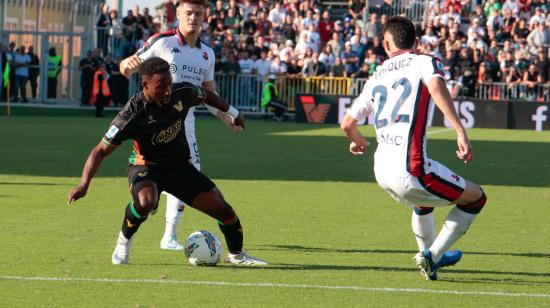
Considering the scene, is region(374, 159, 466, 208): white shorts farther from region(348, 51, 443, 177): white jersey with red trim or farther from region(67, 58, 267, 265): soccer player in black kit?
region(67, 58, 267, 265): soccer player in black kit

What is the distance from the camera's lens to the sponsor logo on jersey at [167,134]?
9016 mm

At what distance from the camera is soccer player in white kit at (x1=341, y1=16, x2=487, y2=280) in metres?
8.25

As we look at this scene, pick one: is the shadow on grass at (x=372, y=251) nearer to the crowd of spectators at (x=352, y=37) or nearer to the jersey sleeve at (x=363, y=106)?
the jersey sleeve at (x=363, y=106)

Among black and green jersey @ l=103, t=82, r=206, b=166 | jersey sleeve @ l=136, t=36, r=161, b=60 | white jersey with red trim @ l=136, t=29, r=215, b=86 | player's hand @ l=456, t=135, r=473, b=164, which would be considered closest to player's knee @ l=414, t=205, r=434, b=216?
player's hand @ l=456, t=135, r=473, b=164

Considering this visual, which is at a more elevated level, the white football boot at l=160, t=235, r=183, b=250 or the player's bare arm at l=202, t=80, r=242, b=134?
the player's bare arm at l=202, t=80, r=242, b=134

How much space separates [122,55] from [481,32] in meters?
12.1

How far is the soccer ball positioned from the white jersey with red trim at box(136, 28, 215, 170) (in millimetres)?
1107

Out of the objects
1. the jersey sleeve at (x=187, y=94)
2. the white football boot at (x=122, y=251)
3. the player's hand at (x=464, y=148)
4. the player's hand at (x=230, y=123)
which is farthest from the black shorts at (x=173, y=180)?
the player's hand at (x=464, y=148)

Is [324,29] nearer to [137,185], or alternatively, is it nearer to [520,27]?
[520,27]

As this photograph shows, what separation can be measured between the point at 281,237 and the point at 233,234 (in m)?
1.88

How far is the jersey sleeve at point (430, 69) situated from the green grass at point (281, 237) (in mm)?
1483

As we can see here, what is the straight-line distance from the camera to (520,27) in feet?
128

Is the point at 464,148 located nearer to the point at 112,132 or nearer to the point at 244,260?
the point at 244,260

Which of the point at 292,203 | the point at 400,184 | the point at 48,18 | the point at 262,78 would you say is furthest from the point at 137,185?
the point at 48,18
